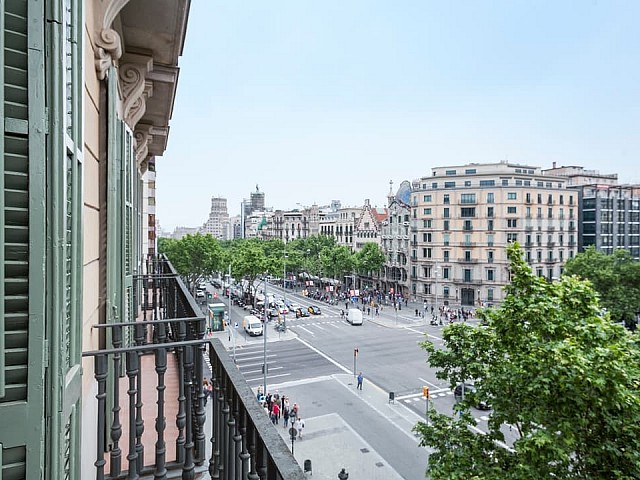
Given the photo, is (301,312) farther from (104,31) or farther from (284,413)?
(104,31)

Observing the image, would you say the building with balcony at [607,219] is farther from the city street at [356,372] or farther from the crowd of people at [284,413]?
the crowd of people at [284,413]

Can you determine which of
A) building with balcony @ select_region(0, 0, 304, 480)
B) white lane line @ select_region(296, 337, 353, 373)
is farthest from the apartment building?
building with balcony @ select_region(0, 0, 304, 480)

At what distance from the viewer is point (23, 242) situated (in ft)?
5.94

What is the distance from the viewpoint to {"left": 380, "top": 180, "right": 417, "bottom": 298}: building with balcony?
2261 inches

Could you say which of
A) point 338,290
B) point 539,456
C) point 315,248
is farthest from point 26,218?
point 315,248

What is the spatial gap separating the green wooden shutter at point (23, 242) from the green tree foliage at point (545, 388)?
8356 millimetres

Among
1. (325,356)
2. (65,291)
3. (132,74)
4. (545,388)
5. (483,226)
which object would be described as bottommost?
(325,356)

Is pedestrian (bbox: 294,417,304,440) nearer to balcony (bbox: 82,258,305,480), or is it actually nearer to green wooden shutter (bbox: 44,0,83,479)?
balcony (bbox: 82,258,305,480)

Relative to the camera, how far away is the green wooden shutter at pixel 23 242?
1767mm

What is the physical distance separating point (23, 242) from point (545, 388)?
30.5ft

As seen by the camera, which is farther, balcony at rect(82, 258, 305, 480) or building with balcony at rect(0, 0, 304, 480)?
balcony at rect(82, 258, 305, 480)

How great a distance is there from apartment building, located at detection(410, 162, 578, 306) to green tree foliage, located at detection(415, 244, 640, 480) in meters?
41.8

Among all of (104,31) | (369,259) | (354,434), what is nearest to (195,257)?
(369,259)

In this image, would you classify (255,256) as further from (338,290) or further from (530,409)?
(530,409)
